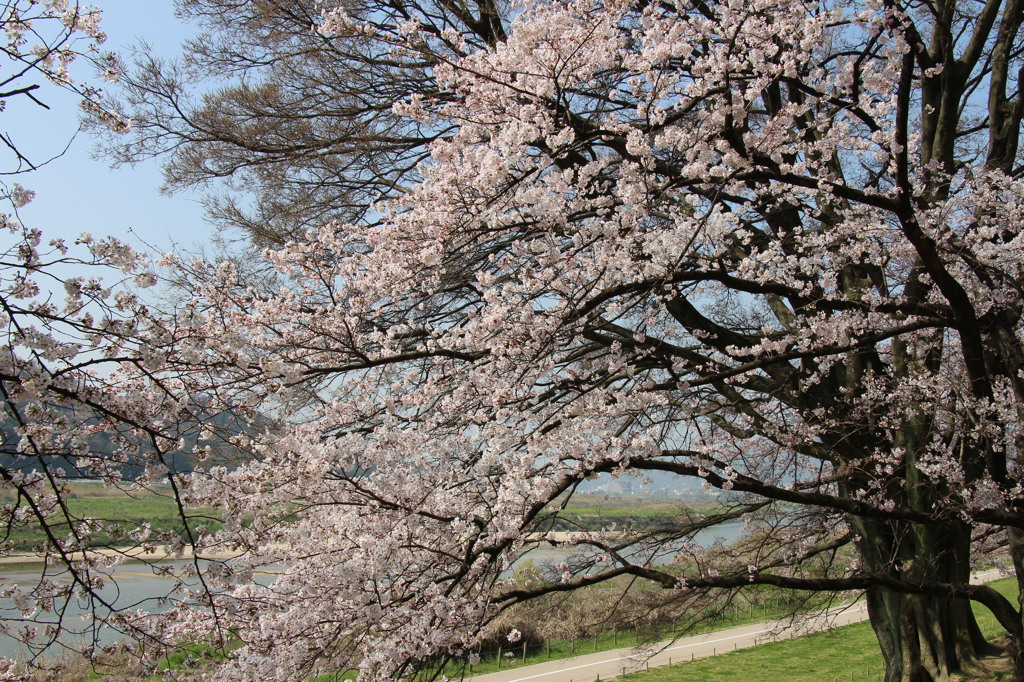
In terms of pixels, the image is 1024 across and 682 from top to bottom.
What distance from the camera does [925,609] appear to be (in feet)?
21.8

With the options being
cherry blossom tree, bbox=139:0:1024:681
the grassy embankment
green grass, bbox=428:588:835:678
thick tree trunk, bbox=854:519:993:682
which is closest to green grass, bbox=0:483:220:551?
the grassy embankment

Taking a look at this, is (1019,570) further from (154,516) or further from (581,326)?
(154,516)

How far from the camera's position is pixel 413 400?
5.71m

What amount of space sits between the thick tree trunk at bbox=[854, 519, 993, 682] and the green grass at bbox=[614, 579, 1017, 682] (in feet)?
15.2

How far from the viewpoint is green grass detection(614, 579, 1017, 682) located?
11.7m

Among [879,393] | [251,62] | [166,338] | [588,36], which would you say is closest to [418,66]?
[251,62]

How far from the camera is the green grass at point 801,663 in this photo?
1170 cm

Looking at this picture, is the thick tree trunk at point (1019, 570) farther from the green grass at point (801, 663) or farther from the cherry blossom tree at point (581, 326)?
the green grass at point (801, 663)

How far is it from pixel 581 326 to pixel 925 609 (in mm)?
4769

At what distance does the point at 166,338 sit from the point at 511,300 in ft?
7.80

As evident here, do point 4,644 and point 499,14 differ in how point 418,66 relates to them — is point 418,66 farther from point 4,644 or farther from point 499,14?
point 4,644

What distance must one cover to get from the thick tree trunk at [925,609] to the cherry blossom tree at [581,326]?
0.09 meters

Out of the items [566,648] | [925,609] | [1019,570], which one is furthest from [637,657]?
[1019,570]

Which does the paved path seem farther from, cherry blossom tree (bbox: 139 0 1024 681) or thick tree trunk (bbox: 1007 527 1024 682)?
cherry blossom tree (bbox: 139 0 1024 681)
